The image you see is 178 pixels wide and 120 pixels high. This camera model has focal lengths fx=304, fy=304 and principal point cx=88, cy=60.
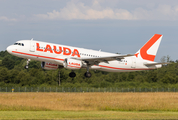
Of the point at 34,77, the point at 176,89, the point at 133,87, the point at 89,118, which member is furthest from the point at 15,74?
the point at 89,118

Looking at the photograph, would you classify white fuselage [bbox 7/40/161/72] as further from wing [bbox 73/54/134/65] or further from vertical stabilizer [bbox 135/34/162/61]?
vertical stabilizer [bbox 135/34/162/61]

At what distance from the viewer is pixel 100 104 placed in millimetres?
34625

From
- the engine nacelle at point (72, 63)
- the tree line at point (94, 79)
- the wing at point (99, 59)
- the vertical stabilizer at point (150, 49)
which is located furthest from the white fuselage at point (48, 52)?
the tree line at point (94, 79)

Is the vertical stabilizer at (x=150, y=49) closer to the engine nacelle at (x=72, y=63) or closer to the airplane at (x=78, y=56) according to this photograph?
the airplane at (x=78, y=56)

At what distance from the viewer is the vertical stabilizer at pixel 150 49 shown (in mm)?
51500

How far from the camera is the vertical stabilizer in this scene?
51500mm

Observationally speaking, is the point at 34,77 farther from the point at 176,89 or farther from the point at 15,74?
the point at 176,89

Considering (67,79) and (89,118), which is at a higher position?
(67,79)

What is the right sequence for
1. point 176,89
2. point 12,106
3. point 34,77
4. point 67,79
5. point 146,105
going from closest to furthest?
1. point 12,106
2. point 146,105
3. point 176,89
4. point 34,77
5. point 67,79

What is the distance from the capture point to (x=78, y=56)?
144 ft

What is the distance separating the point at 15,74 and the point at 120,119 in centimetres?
6460

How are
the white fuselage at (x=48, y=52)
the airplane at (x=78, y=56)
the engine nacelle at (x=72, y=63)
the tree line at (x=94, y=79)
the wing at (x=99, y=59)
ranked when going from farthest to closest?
the tree line at (x=94, y=79) < the wing at (x=99, y=59) < the engine nacelle at (x=72, y=63) < the airplane at (x=78, y=56) < the white fuselage at (x=48, y=52)

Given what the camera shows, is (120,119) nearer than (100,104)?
Yes

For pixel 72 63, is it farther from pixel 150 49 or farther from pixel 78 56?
pixel 150 49
